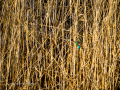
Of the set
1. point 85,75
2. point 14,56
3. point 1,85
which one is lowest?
point 1,85

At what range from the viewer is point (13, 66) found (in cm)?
139

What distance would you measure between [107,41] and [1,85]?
869 millimetres

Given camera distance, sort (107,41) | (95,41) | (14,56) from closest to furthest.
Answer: (95,41) < (107,41) < (14,56)

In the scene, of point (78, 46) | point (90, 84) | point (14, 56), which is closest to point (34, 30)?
point (14, 56)

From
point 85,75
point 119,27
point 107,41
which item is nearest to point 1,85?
point 85,75

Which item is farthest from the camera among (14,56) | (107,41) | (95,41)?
(14,56)

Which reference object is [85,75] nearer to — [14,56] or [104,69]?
[104,69]

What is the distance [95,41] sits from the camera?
A: 1212 millimetres

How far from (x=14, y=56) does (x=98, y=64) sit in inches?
25.9

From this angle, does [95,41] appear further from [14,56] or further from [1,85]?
[1,85]

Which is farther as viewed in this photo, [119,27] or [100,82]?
[119,27]

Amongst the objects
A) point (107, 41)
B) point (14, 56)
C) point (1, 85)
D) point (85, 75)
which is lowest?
point (1, 85)

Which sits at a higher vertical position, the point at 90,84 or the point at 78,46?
the point at 78,46

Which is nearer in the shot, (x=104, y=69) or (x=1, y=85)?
(x=104, y=69)
